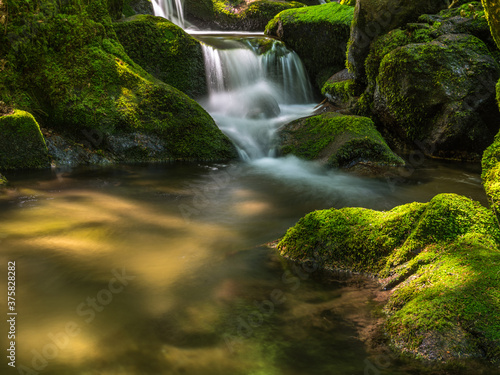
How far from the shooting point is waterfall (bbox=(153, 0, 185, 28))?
17.5m

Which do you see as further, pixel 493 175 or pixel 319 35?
pixel 319 35

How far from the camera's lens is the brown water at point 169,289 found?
2.71 metres

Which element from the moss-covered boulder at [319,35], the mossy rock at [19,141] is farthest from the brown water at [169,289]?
the moss-covered boulder at [319,35]

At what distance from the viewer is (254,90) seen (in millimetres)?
13406

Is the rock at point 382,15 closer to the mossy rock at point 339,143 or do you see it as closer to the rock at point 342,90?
the rock at point 342,90

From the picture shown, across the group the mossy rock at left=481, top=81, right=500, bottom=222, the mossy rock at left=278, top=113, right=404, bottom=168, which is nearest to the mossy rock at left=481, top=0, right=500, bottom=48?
the mossy rock at left=481, top=81, right=500, bottom=222

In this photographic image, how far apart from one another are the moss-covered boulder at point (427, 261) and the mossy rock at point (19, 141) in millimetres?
5663

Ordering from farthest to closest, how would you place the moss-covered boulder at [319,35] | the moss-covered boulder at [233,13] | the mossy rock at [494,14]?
the moss-covered boulder at [233,13], the moss-covered boulder at [319,35], the mossy rock at [494,14]

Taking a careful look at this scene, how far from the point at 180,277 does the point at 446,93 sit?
7.97 meters

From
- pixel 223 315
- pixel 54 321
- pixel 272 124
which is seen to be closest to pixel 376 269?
pixel 223 315

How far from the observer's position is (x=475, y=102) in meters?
9.12

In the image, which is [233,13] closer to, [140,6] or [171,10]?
[171,10]

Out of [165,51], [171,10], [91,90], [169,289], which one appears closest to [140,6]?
[171,10]

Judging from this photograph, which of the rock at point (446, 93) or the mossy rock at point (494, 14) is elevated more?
the mossy rock at point (494, 14)
